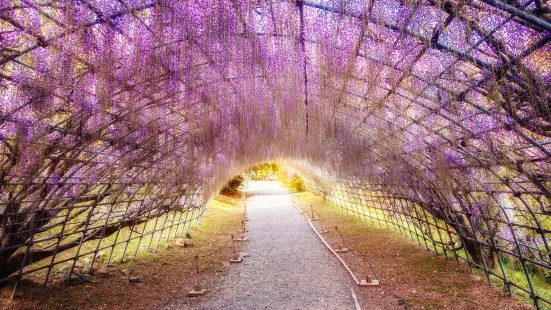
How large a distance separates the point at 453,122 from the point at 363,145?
13.3ft

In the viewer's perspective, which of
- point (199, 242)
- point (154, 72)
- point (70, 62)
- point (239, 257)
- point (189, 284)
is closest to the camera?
point (70, 62)

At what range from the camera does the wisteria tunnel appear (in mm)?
2875

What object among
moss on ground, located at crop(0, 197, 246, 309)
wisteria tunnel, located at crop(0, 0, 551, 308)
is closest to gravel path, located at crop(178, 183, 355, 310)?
moss on ground, located at crop(0, 197, 246, 309)

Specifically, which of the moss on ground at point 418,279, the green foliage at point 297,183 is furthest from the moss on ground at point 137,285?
the green foliage at point 297,183

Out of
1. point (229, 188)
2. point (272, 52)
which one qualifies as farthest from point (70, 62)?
point (229, 188)

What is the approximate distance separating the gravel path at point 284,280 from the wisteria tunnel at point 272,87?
2.69 metres

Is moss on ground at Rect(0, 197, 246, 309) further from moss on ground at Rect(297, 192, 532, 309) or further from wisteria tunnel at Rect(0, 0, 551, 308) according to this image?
moss on ground at Rect(297, 192, 532, 309)

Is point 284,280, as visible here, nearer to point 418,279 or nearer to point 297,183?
point 418,279

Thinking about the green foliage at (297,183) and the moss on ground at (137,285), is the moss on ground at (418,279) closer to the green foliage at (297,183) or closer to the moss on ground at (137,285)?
the moss on ground at (137,285)

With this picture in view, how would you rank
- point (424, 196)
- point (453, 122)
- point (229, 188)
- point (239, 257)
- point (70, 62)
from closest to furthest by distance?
point (70, 62) → point (453, 122) → point (424, 196) → point (239, 257) → point (229, 188)

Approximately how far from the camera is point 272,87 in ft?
17.3

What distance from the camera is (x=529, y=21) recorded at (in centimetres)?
241

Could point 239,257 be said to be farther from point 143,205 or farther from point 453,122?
point 453,122

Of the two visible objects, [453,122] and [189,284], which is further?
[189,284]
